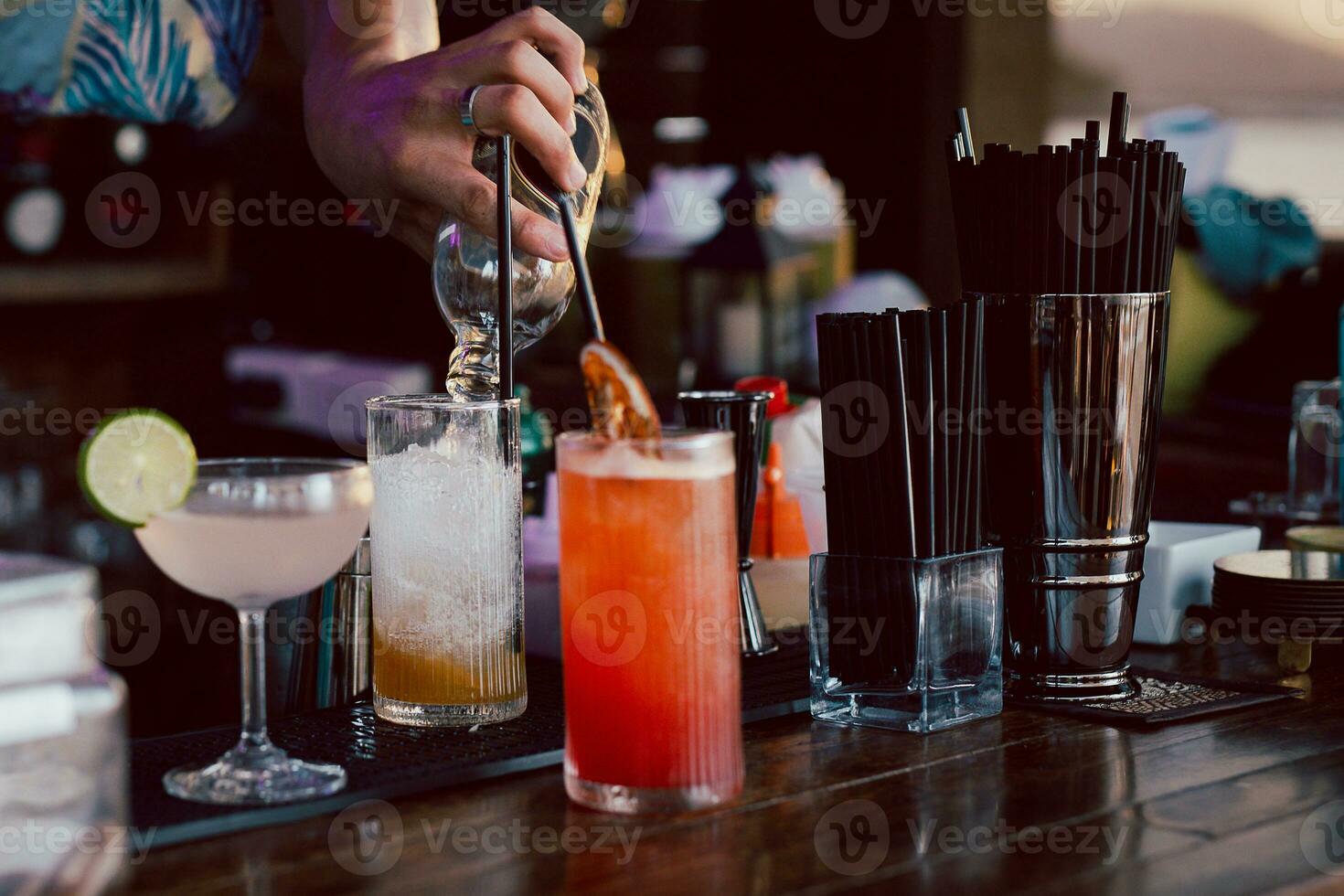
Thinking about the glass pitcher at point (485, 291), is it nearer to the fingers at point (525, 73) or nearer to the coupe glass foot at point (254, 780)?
the fingers at point (525, 73)

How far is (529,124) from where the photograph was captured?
4.01 feet

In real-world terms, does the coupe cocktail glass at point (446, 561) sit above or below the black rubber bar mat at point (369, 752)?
above

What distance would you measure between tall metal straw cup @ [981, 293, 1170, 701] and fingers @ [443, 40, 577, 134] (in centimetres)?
39

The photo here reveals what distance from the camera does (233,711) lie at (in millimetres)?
2342

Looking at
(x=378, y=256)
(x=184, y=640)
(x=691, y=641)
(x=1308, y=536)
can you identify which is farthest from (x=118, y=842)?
(x=378, y=256)

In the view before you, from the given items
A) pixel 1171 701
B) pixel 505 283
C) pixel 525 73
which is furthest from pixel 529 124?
pixel 1171 701

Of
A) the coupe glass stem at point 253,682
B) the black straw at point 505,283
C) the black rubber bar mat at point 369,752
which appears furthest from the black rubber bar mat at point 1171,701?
the coupe glass stem at point 253,682

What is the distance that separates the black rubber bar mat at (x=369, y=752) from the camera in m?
0.90

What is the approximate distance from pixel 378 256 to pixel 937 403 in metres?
3.50

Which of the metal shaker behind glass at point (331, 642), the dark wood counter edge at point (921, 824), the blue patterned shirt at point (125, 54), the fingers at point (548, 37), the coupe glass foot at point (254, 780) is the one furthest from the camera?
the blue patterned shirt at point (125, 54)

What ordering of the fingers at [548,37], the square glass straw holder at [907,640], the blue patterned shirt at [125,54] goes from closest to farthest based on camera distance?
the square glass straw holder at [907,640] < the fingers at [548,37] < the blue patterned shirt at [125,54]

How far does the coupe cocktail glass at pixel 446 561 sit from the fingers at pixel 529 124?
236 mm

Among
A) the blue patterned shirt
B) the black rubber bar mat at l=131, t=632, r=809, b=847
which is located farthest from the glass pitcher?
the blue patterned shirt

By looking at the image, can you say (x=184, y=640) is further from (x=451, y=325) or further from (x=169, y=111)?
(x=451, y=325)
